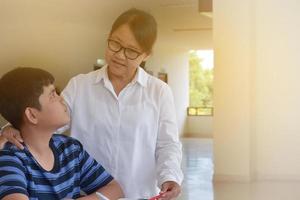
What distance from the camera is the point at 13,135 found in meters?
1.29

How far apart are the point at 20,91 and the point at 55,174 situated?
0.24m

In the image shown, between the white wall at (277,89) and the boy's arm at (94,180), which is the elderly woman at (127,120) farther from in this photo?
the white wall at (277,89)

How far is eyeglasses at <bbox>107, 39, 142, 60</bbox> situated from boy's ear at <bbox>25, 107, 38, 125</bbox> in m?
0.40

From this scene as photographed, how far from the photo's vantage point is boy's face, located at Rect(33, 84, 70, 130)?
128 centimetres

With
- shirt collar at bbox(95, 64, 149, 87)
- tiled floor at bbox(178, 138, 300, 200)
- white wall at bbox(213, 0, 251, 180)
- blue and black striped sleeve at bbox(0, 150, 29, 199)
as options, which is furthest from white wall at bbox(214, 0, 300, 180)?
blue and black striped sleeve at bbox(0, 150, 29, 199)

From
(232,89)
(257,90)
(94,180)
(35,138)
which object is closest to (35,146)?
(35,138)

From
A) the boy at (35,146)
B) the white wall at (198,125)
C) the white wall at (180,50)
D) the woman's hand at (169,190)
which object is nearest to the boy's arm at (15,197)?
the boy at (35,146)

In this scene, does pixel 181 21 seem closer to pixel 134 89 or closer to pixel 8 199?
pixel 134 89

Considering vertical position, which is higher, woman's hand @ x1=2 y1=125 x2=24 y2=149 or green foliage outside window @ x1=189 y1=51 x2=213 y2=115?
woman's hand @ x1=2 y1=125 x2=24 y2=149

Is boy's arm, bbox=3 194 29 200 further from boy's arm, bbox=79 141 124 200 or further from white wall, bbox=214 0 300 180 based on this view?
white wall, bbox=214 0 300 180

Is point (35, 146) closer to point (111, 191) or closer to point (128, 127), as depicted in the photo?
point (111, 191)

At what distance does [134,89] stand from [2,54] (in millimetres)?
1048

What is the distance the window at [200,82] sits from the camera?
50.5ft

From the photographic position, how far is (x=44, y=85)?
1.28 meters
